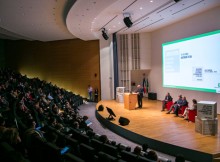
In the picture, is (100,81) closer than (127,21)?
No

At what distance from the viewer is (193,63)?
8.91 m

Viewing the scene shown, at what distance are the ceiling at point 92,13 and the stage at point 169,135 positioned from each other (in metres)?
3.57

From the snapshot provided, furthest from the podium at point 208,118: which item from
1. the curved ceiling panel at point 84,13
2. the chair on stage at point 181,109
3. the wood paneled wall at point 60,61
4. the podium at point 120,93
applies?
the wood paneled wall at point 60,61

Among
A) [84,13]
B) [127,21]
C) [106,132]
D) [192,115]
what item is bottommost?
[106,132]

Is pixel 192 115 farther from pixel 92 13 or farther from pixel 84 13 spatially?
pixel 84 13

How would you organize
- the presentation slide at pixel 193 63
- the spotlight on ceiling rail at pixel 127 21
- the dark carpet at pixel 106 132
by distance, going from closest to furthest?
1. the dark carpet at pixel 106 132
2. the presentation slide at pixel 193 63
3. the spotlight on ceiling rail at pixel 127 21

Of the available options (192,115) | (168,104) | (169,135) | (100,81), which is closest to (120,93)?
(100,81)

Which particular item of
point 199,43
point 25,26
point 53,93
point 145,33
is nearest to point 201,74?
point 199,43

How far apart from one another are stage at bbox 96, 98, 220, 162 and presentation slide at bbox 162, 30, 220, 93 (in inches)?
70.0

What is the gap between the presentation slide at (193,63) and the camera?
25.9 feet

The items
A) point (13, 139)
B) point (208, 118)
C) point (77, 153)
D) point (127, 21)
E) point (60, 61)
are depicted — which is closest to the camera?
point (13, 139)

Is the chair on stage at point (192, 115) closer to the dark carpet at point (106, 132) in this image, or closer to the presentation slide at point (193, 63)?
the presentation slide at point (193, 63)

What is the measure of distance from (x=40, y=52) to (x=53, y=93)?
5.24 m

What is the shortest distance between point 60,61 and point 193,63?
28.7ft
